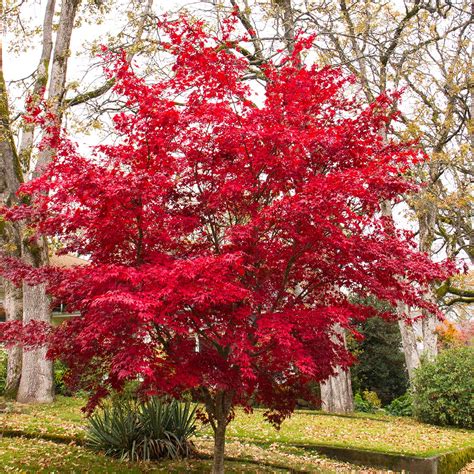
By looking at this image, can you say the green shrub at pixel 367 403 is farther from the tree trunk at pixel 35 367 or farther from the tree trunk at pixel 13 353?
the tree trunk at pixel 13 353

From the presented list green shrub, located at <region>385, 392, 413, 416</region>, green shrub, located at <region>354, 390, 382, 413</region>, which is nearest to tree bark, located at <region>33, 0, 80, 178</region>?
green shrub, located at <region>354, 390, 382, 413</region>

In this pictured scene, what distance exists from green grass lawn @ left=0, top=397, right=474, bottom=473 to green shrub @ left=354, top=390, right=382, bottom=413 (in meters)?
3.09

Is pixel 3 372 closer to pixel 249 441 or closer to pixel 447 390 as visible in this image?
pixel 249 441

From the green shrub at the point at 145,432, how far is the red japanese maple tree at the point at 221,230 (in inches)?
41.2

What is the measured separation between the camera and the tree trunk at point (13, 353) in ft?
45.5

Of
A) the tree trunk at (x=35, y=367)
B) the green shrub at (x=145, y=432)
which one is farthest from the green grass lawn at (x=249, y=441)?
the tree trunk at (x=35, y=367)

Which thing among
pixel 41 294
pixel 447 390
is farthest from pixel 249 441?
pixel 41 294

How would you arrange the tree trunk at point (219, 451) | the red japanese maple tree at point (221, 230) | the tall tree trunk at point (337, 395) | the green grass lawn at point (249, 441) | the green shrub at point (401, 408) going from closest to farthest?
1. the red japanese maple tree at point (221, 230)
2. the tree trunk at point (219, 451)
3. the green grass lawn at point (249, 441)
4. the tall tree trunk at point (337, 395)
5. the green shrub at point (401, 408)

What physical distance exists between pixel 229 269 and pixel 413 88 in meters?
13.4

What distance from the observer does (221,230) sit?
7.05 metres

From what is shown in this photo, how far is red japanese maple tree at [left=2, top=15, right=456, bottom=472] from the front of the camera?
5.39m

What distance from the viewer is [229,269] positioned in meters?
5.72

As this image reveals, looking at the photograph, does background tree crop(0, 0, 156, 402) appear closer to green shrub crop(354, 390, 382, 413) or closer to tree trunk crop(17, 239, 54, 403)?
tree trunk crop(17, 239, 54, 403)

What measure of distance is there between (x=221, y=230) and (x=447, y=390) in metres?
8.70
